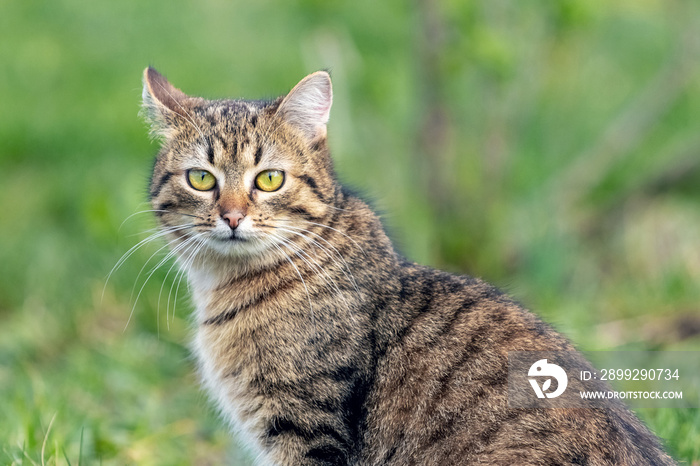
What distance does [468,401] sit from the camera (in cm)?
302

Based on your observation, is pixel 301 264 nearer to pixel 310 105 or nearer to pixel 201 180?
pixel 201 180

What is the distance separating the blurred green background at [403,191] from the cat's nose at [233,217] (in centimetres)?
100

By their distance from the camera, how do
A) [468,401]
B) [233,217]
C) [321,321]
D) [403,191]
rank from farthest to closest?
[403,191] < [321,321] < [233,217] < [468,401]

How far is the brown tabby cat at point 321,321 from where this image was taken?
2.97 meters

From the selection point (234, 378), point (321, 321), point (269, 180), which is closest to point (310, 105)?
point (269, 180)

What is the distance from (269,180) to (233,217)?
0.28 m

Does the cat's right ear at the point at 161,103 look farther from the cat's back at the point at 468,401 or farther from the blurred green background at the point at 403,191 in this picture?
the cat's back at the point at 468,401

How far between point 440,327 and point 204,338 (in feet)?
3.43

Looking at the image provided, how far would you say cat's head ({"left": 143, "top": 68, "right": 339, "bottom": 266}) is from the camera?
11.0 feet

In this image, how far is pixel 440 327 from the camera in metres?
3.29

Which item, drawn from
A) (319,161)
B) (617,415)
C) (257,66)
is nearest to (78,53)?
(257,66)

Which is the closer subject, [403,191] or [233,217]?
[233,217]

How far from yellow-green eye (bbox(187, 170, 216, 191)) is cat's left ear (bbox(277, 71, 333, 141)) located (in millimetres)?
433

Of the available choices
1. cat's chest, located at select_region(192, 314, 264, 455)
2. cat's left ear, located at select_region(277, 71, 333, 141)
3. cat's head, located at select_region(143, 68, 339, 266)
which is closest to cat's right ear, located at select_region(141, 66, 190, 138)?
cat's head, located at select_region(143, 68, 339, 266)
